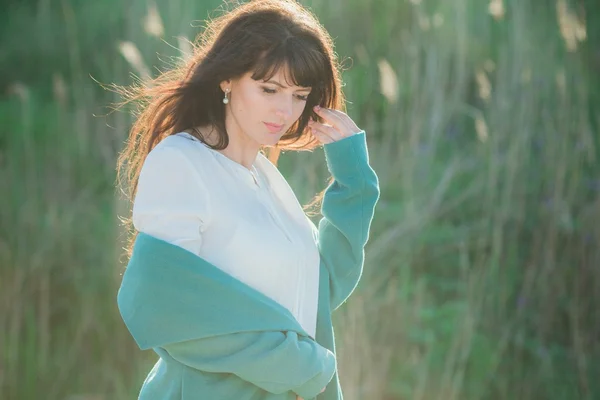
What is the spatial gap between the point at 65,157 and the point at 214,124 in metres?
1.97

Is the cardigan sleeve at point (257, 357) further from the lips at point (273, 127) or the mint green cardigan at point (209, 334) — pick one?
the lips at point (273, 127)

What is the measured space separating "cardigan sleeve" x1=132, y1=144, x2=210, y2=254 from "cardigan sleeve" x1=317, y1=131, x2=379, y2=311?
445 millimetres

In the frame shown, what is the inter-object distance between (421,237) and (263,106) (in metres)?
1.87

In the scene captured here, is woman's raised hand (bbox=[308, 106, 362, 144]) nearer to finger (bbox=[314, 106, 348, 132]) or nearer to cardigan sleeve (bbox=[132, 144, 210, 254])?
finger (bbox=[314, 106, 348, 132])

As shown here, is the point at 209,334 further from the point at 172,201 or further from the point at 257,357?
the point at 172,201

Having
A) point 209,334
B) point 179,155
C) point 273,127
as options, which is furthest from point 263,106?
point 209,334

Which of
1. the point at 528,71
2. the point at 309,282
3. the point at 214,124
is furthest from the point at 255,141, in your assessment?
the point at 528,71

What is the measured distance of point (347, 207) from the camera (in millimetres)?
2172

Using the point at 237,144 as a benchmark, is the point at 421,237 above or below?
below

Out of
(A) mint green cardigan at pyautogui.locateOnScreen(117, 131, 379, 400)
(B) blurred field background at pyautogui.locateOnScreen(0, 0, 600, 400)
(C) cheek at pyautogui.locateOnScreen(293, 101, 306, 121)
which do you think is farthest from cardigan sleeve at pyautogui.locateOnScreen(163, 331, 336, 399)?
(B) blurred field background at pyautogui.locateOnScreen(0, 0, 600, 400)

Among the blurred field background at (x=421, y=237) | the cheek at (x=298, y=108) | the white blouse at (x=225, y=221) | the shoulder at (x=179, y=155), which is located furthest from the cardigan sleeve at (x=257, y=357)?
the blurred field background at (x=421, y=237)

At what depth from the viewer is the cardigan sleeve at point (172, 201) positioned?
177 centimetres

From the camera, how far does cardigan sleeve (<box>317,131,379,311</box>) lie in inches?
85.1

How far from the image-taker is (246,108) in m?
1.97
